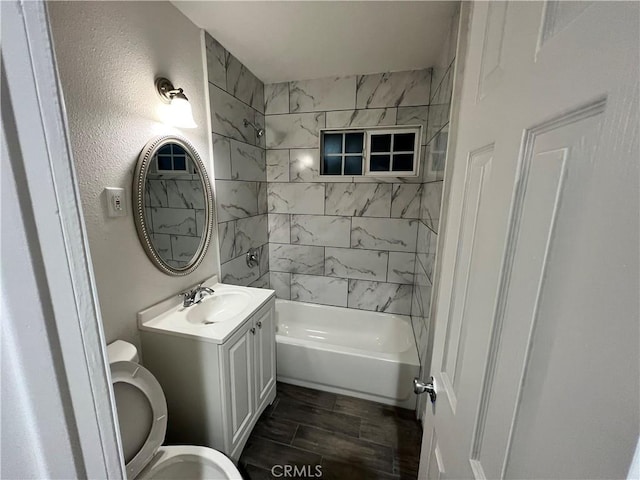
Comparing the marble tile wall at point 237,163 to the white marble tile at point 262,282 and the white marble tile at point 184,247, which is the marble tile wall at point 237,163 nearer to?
the white marble tile at point 262,282

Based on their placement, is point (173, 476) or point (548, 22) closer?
point (548, 22)

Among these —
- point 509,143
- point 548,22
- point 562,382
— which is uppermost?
point 548,22

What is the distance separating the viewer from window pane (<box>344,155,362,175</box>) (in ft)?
7.99

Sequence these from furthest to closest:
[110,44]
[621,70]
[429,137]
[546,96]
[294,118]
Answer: [294,118], [429,137], [110,44], [546,96], [621,70]

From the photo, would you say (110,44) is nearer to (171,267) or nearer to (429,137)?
(171,267)

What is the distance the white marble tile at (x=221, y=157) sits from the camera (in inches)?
71.7

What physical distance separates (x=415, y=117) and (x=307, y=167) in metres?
1.04

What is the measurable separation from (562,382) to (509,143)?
0.38 m

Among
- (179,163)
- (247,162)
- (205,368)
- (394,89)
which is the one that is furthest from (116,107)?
(394,89)

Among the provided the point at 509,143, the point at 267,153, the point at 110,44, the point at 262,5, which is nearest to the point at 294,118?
the point at 267,153

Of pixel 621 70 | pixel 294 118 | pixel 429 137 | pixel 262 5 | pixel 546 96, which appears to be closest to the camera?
pixel 621 70

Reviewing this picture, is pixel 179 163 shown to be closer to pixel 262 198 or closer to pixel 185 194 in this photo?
pixel 185 194

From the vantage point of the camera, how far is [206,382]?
1.31 metres

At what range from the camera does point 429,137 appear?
209 centimetres
